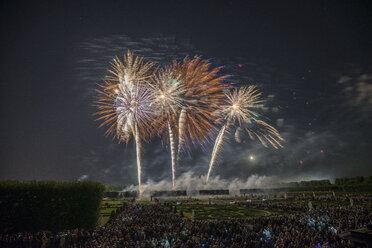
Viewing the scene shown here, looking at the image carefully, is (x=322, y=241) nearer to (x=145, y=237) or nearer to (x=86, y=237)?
(x=145, y=237)

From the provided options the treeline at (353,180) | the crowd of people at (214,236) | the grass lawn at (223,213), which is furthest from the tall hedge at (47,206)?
the treeline at (353,180)

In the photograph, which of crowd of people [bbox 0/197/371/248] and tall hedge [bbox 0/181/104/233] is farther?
tall hedge [bbox 0/181/104/233]

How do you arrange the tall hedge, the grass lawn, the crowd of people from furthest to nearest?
the grass lawn → the tall hedge → the crowd of people

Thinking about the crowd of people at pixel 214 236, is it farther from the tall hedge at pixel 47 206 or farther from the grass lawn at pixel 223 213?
the grass lawn at pixel 223 213

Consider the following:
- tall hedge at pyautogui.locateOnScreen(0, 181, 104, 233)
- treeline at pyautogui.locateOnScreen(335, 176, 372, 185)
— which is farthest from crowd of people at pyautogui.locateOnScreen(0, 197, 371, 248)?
treeline at pyautogui.locateOnScreen(335, 176, 372, 185)

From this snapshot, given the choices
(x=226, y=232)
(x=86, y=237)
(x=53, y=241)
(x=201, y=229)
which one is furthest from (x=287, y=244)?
(x=53, y=241)

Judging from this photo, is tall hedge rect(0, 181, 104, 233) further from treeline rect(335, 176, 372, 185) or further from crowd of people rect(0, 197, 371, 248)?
treeline rect(335, 176, 372, 185)

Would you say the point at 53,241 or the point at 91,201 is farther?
the point at 91,201

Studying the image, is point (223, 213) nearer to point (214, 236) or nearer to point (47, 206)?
point (214, 236)

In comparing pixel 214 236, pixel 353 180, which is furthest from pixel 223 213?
pixel 353 180
